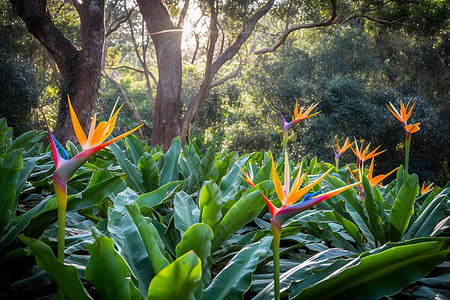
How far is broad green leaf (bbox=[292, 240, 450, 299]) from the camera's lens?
69 centimetres

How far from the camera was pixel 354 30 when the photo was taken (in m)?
15.8

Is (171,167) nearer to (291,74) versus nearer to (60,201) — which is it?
(60,201)

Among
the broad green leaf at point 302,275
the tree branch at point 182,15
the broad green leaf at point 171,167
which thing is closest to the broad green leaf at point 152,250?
the broad green leaf at point 302,275

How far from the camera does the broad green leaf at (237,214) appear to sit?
92 centimetres

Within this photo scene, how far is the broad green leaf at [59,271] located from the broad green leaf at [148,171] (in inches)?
30.6

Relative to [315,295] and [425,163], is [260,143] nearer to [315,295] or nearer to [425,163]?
[425,163]

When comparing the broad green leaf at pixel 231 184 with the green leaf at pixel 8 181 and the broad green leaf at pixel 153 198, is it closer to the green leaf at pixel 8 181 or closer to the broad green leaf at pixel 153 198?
the broad green leaf at pixel 153 198

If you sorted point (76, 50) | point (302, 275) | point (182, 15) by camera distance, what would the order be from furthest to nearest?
point (182, 15) < point (76, 50) < point (302, 275)

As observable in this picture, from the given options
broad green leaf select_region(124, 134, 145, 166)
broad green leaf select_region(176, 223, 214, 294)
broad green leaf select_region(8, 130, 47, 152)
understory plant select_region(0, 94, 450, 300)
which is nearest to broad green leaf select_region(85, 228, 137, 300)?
understory plant select_region(0, 94, 450, 300)

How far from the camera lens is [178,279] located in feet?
1.87

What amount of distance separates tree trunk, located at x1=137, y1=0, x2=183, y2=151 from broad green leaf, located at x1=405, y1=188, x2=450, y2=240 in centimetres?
684

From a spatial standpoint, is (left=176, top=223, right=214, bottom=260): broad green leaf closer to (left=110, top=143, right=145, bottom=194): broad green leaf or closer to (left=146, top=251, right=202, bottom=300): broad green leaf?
(left=146, top=251, right=202, bottom=300): broad green leaf

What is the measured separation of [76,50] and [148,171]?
587 centimetres

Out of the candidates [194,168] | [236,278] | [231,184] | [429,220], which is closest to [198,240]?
[236,278]
